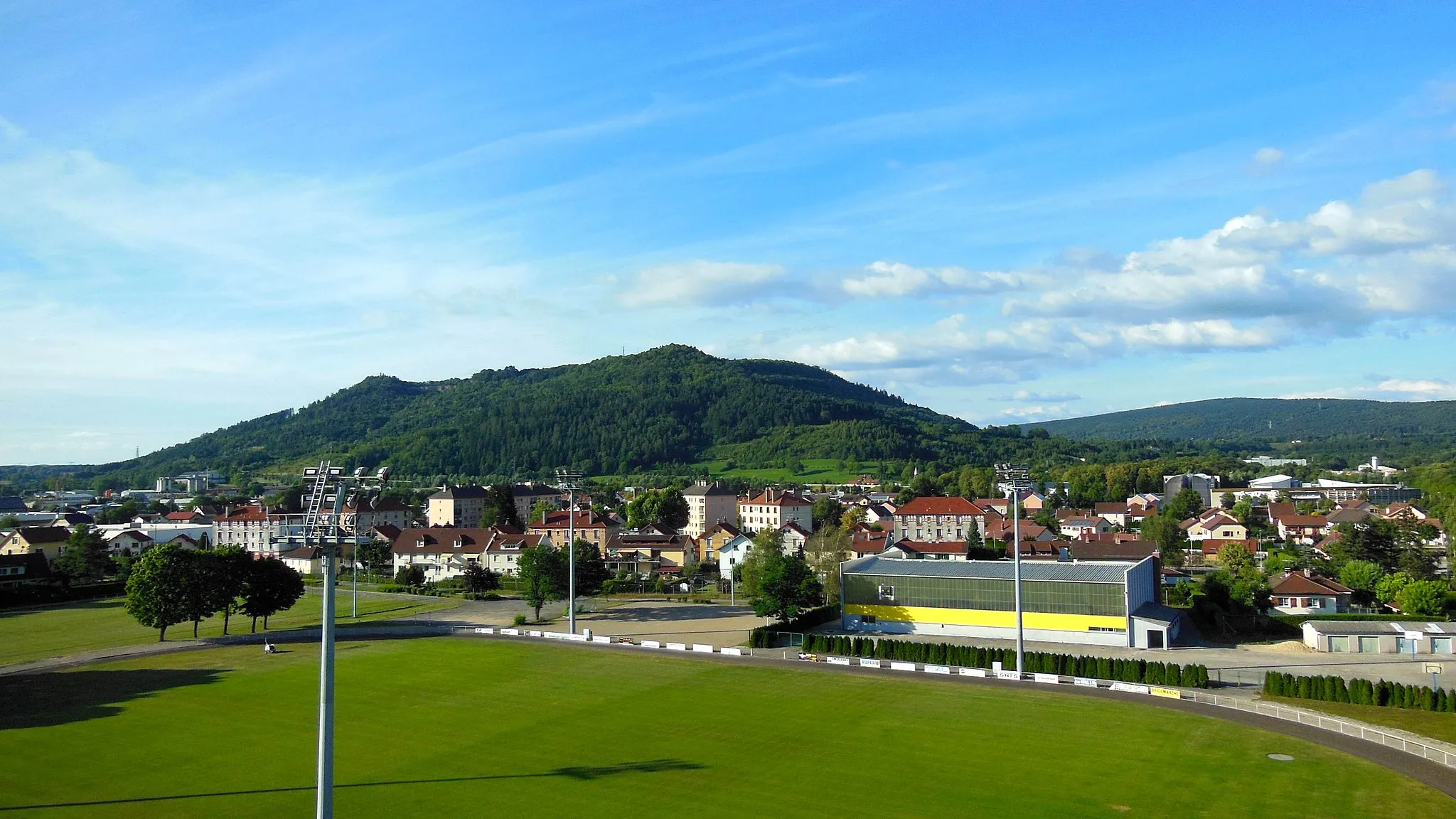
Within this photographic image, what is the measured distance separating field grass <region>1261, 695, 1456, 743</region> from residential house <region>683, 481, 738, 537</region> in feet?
336

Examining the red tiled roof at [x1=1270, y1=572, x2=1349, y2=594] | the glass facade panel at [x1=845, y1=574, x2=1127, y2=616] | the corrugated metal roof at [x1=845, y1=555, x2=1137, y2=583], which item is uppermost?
the corrugated metal roof at [x1=845, y1=555, x2=1137, y2=583]

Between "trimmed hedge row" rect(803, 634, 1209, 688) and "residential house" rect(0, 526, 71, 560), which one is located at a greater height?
"residential house" rect(0, 526, 71, 560)

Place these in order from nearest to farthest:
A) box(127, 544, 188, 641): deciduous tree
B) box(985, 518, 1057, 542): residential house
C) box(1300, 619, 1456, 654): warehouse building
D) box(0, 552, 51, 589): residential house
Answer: box(1300, 619, 1456, 654): warehouse building < box(127, 544, 188, 641): deciduous tree < box(0, 552, 51, 589): residential house < box(985, 518, 1057, 542): residential house

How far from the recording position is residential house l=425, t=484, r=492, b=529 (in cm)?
14188

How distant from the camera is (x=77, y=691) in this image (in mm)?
40938

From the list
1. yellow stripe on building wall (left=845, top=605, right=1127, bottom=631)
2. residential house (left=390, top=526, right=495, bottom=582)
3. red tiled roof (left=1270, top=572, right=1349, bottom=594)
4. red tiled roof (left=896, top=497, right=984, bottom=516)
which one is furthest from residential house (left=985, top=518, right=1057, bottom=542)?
residential house (left=390, top=526, right=495, bottom=582)

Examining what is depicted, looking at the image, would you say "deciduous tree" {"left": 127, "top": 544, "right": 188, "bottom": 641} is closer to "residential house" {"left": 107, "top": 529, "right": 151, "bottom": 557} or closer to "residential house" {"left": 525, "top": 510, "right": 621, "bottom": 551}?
"residential house" {"left": 525, "top": 510, "right": 621, "bottom": 551}

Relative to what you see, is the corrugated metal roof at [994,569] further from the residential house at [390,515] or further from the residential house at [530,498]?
the residential house at [530,498]

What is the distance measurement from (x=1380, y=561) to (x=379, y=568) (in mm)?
91125

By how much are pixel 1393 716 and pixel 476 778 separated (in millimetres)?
31602

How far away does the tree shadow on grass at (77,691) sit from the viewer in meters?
36.1

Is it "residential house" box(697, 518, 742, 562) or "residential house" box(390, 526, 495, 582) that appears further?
"residential house" box(697, 518, 742, 562)

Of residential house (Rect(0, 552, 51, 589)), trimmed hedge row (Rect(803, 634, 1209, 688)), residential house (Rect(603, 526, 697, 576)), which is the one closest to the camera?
trimmed hedge row (Rect(803, 634, 1209, 688))

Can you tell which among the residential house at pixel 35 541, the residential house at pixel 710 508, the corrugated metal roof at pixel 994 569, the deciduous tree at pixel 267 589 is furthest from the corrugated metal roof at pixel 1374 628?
the residential house at pixel 35 541
